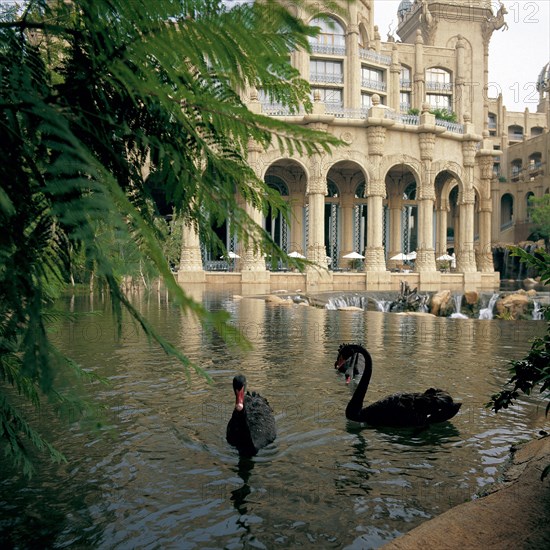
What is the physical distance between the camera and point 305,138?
6.14 feet

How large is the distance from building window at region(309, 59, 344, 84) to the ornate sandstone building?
79mm

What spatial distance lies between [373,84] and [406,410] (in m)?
45.0

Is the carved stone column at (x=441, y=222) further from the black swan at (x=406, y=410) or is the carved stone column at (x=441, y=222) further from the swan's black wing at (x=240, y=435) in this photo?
the swan's black wing at (x=240, y=435)

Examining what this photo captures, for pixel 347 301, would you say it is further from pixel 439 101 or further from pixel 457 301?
pixel 439 101

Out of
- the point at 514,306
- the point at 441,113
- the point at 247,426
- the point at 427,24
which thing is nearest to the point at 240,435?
the point at 247,426

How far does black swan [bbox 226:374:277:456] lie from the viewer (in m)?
4.97

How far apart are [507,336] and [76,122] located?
13.9 meters

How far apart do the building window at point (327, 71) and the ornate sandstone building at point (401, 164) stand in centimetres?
8

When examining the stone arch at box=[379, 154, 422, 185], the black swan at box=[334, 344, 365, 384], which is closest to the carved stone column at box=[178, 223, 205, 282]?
the stone arch at box=[379, 154, 422, 185]

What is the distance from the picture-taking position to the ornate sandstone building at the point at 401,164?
3425cm

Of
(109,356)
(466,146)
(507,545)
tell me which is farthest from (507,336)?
(466,146)

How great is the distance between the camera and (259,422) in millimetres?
5266

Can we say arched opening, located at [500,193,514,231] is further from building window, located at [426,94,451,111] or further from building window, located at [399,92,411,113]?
building window, located at [399,92,411,113]

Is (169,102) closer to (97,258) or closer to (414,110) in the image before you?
(97,258)
